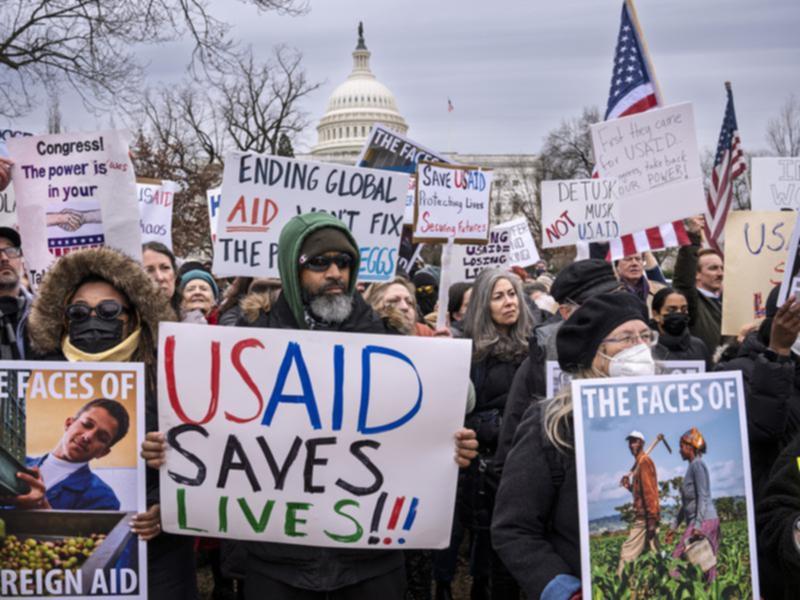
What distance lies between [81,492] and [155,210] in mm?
5013

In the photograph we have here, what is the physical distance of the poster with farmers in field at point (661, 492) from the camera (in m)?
2.55

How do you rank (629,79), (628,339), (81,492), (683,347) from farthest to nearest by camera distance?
(629,79) → (683,347) → (81,492) → (628,339)

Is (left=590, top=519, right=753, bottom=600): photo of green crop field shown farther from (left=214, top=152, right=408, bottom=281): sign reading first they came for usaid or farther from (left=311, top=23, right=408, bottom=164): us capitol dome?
(left=311, top=23, right=408, bottom=164): us capitol dome

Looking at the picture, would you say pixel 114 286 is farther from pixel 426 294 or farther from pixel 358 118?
pixel 358 118

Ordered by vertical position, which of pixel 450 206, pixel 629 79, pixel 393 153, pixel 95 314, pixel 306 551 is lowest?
pixel 306 551

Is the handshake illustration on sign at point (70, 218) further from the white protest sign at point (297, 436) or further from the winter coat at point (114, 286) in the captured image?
the white protest sign at point (297, 436)

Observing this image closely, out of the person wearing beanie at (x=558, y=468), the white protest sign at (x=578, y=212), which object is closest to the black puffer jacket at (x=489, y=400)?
the person wearing beanie at (x=558, y=468)

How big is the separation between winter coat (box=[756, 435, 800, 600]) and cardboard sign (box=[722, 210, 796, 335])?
2147mm

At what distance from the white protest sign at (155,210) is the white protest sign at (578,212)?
10.9ft

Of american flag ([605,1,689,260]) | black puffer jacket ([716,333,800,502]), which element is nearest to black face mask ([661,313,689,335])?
black puffer jacket ([716,333,800,502])

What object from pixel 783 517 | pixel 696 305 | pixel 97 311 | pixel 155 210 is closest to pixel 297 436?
pixel 97 311

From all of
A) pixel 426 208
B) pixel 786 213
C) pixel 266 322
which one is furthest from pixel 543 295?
pixel 266 322

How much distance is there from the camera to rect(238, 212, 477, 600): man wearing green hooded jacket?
327 centimetres

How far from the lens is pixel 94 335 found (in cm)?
339
